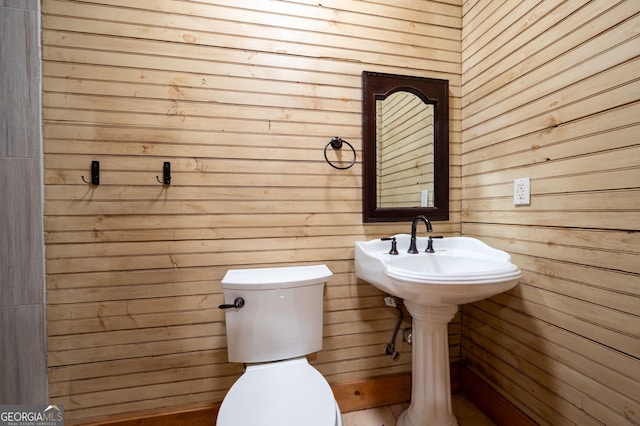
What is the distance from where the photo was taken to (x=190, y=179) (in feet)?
4.46

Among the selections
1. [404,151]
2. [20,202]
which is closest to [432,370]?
[404,151]

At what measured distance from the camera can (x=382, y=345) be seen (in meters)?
1.59

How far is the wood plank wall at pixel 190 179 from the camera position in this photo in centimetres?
126

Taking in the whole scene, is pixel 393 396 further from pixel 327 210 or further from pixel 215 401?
pixel 327 210

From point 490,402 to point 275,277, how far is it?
133cm

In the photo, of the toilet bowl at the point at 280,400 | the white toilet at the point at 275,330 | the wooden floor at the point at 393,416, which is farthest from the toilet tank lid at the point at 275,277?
the wooden floor at the point at 393,416

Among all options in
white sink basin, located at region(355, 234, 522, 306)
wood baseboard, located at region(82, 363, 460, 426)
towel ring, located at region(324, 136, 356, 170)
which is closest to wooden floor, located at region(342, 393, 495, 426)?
wood baseboard, located at region(82, 363, 460, 426)

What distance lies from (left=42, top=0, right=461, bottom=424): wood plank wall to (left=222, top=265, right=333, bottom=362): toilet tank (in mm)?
217

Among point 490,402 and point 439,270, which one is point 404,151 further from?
point 490,402

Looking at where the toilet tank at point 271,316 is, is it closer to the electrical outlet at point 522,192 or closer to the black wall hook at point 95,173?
the black wall hook at point 95,173

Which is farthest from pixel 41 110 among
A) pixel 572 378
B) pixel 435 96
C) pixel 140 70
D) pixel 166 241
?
pixel 572 378

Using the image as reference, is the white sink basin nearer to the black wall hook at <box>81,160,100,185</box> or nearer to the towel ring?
the towel ring

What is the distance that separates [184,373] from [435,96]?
2.02m

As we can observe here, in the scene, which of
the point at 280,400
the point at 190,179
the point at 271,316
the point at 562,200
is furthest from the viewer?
the point at 190,179
